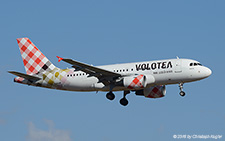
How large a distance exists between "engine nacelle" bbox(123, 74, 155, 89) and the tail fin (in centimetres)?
1092

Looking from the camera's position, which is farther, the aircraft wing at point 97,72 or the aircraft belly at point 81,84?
the aircraft belly at point 81,84

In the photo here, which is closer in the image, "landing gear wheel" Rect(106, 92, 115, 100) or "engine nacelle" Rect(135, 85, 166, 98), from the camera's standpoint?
"landing gear wheel" Rect(106, 92, 115, 100)

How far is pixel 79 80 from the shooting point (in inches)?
2222

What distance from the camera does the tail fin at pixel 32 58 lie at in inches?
2355

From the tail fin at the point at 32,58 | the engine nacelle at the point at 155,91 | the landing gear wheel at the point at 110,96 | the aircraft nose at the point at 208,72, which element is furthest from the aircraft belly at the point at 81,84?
the aircraft nose at the point at 208,72

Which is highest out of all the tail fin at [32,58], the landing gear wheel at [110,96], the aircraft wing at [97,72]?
the tail fin at [32,58]

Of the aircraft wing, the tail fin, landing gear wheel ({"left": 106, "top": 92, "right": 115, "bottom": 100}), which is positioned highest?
the tail fin

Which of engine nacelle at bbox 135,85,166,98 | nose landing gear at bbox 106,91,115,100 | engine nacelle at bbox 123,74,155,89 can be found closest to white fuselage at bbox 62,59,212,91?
engine nacelle at bbox 123,74,155,89

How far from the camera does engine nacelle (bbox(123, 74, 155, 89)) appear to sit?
173 feet

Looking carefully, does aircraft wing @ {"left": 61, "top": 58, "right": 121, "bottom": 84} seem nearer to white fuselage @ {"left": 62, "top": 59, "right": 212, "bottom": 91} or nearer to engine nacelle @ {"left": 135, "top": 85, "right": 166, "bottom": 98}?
white fuselage @ {"left": 62, "top": 59, "right": 212, "bottom": 91}

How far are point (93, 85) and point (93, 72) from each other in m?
2.63

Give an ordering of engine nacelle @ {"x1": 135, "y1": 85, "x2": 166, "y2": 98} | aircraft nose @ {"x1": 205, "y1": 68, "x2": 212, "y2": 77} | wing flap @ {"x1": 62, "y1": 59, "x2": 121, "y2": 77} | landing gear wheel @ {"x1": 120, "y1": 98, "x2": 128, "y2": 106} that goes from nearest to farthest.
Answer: wing flap @ {"x1": 62, "y1": 59, "x2": 121, "y2": 77}, aircraft nose @ {"x1": 205, "y1": 68, "x2": 212, "y2": 77}, engine nacelle @ {"x1": 135, "y1": 85, "x2": 166, "y2": 98}, landing gear wheel @ {"x1": 120, "y1": 98, "x2": 128, "y2": 106}

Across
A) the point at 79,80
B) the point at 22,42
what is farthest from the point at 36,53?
the point at 79,80

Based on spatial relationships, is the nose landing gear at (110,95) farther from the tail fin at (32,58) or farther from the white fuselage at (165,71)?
the tail fin at (32,58)
